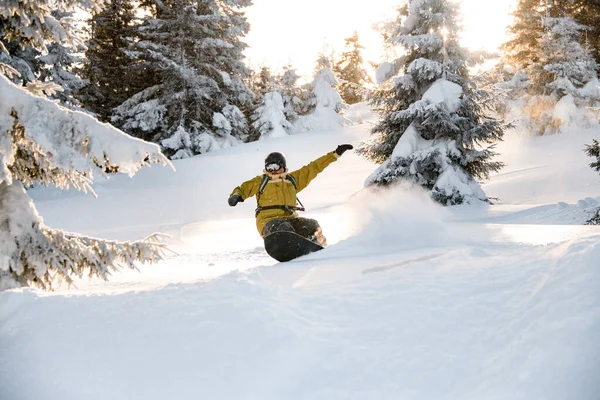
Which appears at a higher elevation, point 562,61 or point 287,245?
point 562,61

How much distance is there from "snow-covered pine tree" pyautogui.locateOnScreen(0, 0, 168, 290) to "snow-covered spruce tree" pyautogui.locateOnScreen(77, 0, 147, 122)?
20.9m

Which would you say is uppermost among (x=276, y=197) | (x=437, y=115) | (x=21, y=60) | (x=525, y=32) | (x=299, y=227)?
(x=525, y=32)

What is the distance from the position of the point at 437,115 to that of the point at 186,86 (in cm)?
1338

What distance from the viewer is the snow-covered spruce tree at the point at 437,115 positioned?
11.4 metres

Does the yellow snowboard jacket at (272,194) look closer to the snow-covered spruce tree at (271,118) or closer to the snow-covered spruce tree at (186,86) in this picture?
the snow-covered spruce tree at (186,86)

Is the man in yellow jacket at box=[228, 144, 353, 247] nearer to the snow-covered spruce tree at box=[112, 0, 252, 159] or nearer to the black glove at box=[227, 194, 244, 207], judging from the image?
the black glove at box=[227, 194, 244, 207]

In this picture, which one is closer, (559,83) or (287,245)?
(287,245)

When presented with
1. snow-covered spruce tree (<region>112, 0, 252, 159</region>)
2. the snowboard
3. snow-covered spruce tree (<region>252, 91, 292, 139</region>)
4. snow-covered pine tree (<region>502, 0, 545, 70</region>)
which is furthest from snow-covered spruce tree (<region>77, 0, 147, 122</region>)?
the snowboard

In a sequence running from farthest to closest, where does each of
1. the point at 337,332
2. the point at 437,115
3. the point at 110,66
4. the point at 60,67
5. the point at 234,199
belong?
1. the point at 110,66
2. the point at 60,67
3. the point at 437,115
4. the point at 234,199
5. the point at 337,332

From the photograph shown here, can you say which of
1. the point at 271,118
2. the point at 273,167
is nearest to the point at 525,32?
the point at 271,118

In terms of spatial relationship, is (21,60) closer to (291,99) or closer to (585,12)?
(291,99)

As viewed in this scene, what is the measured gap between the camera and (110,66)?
25.2 m

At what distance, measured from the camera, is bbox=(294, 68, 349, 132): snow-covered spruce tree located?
97.1ft

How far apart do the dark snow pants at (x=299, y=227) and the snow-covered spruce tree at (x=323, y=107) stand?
2271 centimetres
